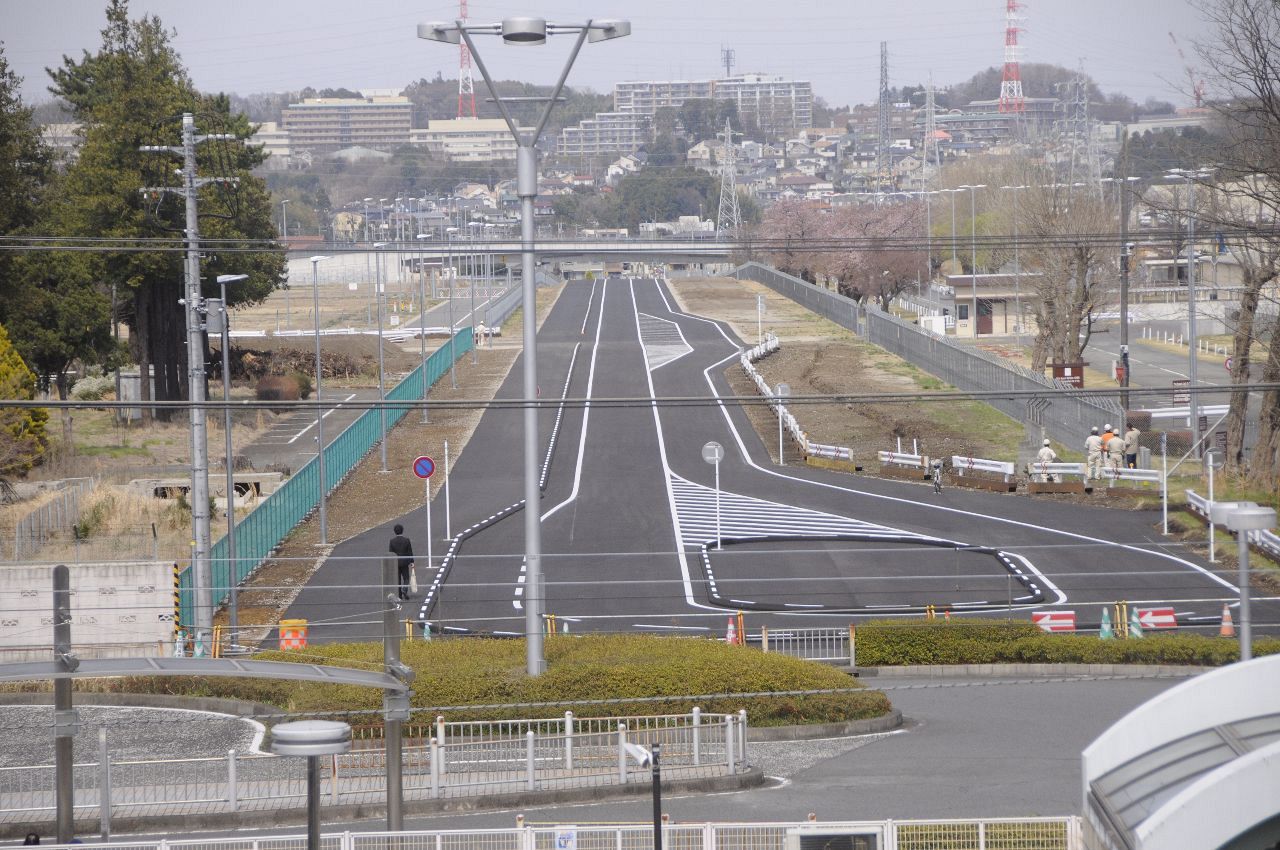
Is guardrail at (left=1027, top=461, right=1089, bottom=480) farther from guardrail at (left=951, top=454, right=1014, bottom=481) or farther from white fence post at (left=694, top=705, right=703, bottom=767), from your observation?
white fence post at (left=694, top=705, right=703, bottom=767)

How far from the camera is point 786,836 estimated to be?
10586mm

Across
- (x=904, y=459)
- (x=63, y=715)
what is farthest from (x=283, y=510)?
(x=63, y=715)

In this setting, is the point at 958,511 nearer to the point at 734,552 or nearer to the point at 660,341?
the point at 734,552

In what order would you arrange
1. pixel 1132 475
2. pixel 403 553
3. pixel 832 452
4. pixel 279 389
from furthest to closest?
pixel 279 389
pixel 832 452
pixel 1132 475
pixel 403 553

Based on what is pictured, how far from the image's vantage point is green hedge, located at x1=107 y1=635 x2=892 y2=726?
1517cm

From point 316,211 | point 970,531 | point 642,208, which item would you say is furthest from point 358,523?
point 642,208

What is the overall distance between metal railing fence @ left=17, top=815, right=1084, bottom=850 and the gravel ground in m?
4.80

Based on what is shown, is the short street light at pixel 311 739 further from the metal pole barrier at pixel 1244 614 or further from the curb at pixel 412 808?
the metal pole barrier at pixel 1244 614

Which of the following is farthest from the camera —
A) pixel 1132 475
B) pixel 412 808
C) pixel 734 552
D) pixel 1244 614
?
pixel 1132 475

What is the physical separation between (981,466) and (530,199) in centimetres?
2070

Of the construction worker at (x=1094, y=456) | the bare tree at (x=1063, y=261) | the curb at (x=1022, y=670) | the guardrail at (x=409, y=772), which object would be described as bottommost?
the curb at (x=1022, y=670)

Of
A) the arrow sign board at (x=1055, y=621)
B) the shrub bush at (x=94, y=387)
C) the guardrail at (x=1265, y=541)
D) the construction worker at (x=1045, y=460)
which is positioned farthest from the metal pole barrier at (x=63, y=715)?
the shrub bush at (x=94, y=387)

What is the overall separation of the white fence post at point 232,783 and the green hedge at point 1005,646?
964cm

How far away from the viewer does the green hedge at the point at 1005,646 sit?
19234mm
